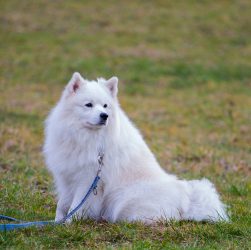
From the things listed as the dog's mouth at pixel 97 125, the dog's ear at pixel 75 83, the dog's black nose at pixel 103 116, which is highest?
the dog's ear at pixel 75 83

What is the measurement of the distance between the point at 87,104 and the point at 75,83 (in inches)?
11.6

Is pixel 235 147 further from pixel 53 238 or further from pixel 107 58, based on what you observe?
pixel 107 58

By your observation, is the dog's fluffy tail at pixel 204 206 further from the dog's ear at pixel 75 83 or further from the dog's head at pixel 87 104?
the dog's ear at pixel 75 83

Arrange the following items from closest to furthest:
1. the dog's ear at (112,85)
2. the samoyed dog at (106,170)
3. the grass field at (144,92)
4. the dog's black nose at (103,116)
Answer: the grass field at (144,92), the dog's black nose at (103,116), the samoyed dog at (106,170), the dog's ear at (112,85)

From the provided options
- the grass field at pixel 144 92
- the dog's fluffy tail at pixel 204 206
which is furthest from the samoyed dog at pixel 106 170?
the grass field at pixel 144 92

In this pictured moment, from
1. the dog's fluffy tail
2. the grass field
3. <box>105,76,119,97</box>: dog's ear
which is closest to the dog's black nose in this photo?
<box>105,76,119,97</box>: dog's ear

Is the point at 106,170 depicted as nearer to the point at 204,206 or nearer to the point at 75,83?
the point at 75,83

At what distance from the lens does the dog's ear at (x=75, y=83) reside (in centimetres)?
569

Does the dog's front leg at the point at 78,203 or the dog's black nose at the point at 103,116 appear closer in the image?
the dog's black nose at the point at 103,116

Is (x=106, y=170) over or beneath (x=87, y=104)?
beneath

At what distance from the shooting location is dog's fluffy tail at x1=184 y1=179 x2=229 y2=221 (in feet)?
18.8

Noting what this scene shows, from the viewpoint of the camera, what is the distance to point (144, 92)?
1734 centimetres

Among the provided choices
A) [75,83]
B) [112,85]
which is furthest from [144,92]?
[75,83]

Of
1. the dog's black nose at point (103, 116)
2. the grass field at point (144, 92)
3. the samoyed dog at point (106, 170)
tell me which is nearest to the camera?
the grass field at point (144, 92)
